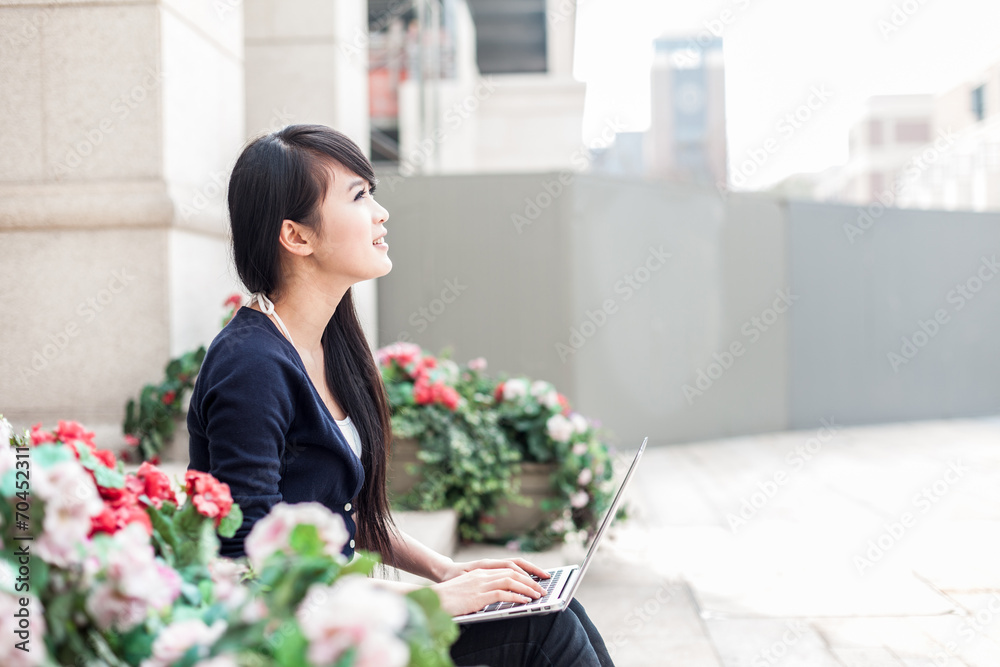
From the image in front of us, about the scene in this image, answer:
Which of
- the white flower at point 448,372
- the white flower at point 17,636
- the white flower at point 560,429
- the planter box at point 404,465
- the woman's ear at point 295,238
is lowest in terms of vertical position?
the planter box at point 404,465

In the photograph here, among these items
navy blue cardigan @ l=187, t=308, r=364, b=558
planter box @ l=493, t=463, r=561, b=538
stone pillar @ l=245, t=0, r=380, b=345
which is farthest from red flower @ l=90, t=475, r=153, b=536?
stone pillar @ l=245, t=0, r=380, b=345

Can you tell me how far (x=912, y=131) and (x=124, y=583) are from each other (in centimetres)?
6078

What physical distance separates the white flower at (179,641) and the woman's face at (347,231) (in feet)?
3.38

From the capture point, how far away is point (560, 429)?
376 centimetres

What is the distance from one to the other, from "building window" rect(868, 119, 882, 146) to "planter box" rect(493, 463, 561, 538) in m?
57.4

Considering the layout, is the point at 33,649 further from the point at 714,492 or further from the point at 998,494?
the point at 998,494

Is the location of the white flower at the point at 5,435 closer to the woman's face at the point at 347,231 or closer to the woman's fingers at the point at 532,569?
the woman's face at the point at 347,231

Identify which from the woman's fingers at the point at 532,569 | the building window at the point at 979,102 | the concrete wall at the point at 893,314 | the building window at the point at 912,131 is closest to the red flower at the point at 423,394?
the woman's fingers at the point at 532,569

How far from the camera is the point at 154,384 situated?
3270mm

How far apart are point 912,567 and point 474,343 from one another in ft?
11.2

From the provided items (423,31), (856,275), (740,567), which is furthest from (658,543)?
(423,31)

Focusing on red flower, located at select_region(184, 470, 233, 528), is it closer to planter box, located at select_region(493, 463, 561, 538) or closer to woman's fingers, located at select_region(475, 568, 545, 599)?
woman's fingers, located at select_region(475, 568, 545, 599)

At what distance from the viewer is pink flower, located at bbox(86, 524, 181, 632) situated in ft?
2.01

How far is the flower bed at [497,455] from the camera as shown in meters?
3.73
